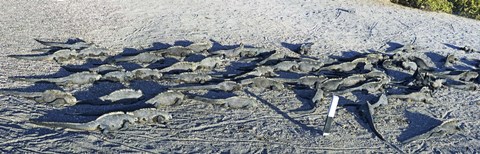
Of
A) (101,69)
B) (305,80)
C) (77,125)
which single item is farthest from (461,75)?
(77,125)

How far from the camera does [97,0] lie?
679 inches

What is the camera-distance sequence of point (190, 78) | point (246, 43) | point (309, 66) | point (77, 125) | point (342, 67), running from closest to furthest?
point (77, 125) < point (190, 78) < point (309, 66) < point (342, 67) < point (246, 43)

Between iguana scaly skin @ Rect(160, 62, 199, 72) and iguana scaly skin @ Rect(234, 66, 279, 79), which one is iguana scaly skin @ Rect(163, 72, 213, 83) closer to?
iguana scaly skin @ Rect(160, 62, 199, 72)

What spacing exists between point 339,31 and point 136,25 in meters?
5.71

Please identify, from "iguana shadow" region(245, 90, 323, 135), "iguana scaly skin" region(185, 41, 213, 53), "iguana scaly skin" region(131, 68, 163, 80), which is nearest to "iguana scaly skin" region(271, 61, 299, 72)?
"iguana shadow" region(245, 90, 323, 135)

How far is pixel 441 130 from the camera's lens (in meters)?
9.38

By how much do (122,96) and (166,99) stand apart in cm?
75

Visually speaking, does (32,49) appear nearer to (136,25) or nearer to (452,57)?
(136,25)

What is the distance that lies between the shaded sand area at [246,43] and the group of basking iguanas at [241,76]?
0.67 feet

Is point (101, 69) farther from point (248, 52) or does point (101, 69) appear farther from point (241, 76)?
point (248, 52)

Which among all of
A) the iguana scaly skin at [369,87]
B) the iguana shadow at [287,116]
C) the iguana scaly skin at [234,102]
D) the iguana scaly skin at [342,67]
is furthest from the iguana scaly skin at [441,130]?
the iguana scaly skin at [342,67]

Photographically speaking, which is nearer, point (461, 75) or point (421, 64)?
point (461, 75)

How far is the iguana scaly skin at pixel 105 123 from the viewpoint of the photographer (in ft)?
26.8

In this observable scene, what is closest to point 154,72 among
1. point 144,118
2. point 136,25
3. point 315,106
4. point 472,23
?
point 144,118
